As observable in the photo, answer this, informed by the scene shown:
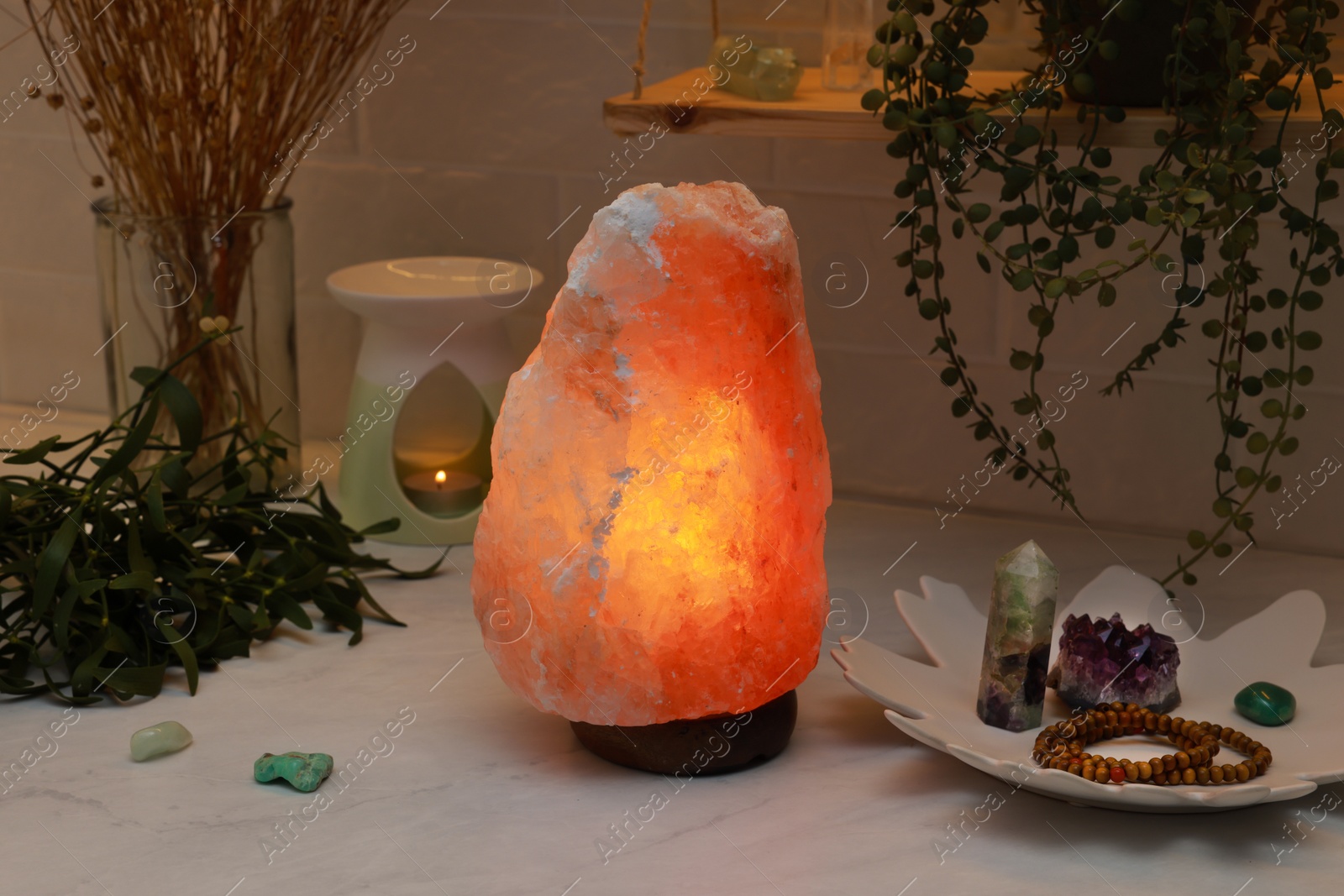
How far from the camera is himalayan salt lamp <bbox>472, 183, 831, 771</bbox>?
648mm

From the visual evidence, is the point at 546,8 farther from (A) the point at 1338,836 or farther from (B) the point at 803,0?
(A) the point at 1338,836

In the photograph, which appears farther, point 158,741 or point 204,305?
point 204,305

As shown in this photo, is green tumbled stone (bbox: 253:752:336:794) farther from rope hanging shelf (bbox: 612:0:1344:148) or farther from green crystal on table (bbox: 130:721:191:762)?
rope hanging shelf (bbox: 612:0:1344:148)

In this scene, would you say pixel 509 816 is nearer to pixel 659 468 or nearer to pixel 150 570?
pixel 659 468

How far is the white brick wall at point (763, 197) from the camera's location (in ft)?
3.34

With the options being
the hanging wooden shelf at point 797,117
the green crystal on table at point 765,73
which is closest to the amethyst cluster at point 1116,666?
the hanging wooden shelf at point 797,117

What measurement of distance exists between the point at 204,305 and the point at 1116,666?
2.14 feet

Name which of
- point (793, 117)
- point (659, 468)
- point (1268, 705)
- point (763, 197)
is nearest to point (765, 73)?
point (793, 117)

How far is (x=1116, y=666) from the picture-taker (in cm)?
73

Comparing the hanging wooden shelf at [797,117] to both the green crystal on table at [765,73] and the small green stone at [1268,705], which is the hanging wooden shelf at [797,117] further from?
the small green stone at [1268,705]

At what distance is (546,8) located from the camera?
1104mm

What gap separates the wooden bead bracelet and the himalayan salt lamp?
0.14 m

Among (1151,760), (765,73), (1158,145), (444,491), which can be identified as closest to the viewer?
(1151,760)

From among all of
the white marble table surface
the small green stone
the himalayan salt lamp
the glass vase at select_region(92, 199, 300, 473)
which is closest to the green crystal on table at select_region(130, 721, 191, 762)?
the white marble table surface
